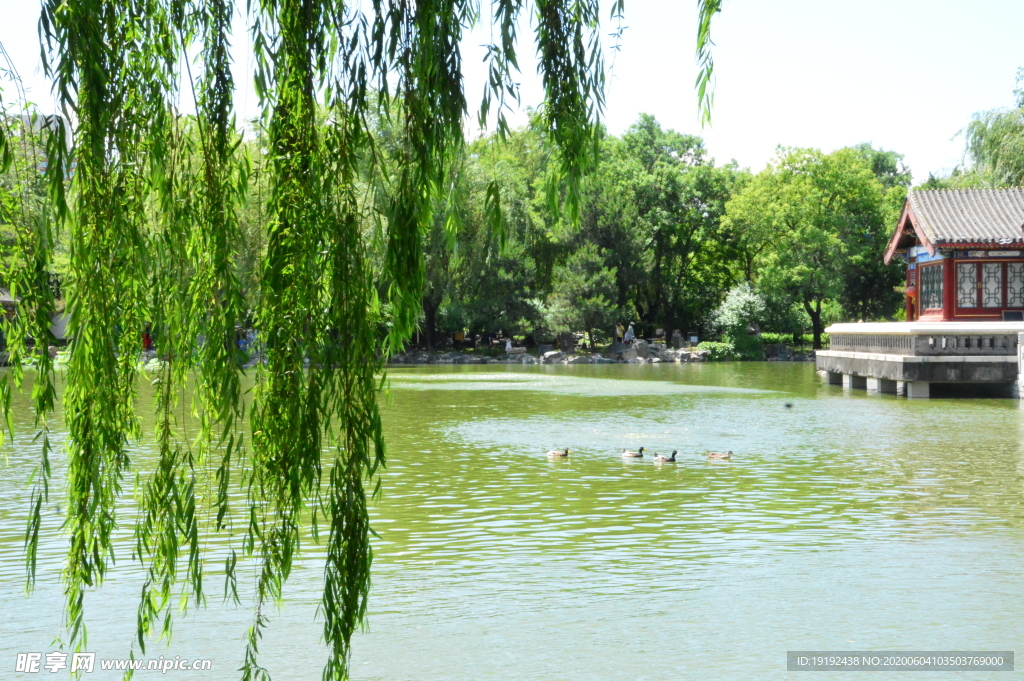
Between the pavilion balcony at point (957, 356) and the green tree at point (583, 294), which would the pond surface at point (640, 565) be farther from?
the green tree at point (583, 294)

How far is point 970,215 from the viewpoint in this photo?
108ft

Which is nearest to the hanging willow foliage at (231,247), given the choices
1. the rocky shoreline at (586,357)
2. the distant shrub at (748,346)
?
the rocky shoreline at (586,357)

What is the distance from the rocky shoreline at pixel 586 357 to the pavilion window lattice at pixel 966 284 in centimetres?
1743

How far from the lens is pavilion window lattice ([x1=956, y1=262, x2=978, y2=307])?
32156 mm

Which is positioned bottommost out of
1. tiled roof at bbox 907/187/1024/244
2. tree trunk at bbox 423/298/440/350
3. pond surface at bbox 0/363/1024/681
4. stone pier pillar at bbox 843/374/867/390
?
pond surface at bbox 0/363/1024/681

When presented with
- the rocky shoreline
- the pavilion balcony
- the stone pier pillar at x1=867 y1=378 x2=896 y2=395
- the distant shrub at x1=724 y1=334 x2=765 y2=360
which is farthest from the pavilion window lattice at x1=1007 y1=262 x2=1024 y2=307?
the distant shrub at x1=724 y1=334 x2=765 y2=360

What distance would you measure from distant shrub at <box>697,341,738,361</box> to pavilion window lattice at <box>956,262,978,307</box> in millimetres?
18500

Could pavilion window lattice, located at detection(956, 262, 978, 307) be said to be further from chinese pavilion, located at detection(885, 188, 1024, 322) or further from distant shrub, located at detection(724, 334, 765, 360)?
distant shrub, located at detection(724, 334, 765, 360)

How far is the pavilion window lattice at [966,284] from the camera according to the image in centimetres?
3216

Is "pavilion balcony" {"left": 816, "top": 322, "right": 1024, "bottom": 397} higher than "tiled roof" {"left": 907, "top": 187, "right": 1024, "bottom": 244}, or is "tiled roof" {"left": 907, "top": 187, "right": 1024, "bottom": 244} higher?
"tiled roof" {"left": 907, "top": 187, "right": 1024, "bottom": 244}

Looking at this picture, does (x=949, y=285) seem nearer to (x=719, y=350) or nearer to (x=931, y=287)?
(x=931, y=287)

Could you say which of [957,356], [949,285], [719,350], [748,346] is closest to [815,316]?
[748,346]

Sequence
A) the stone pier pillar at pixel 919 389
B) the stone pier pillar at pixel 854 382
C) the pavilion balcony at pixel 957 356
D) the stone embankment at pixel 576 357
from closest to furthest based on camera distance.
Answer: the pavilion balcony at pixel 957 356 < the stone pier pillar at pixel 919 389 < the stone pier pillar at pixel 854 382 < the stone embankment at pixel 576 357

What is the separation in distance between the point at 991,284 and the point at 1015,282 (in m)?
0.63
